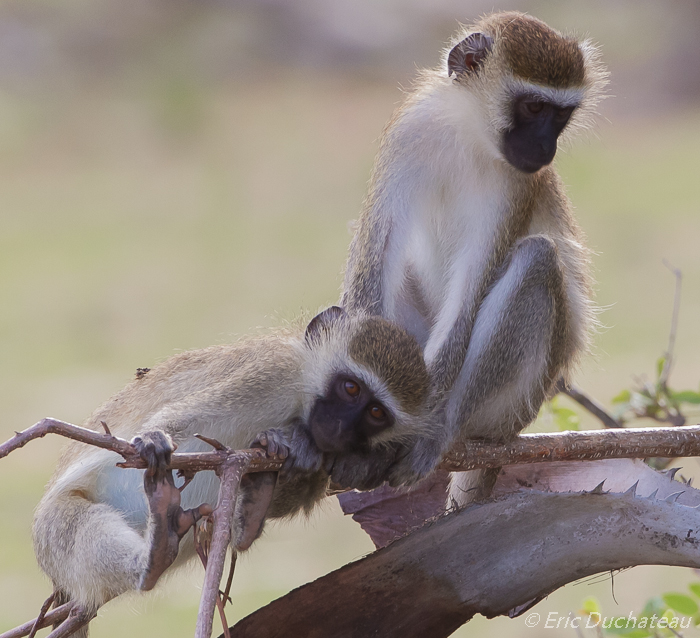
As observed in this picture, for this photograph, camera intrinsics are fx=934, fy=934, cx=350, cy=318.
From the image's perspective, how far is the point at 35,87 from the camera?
12062 millimetres

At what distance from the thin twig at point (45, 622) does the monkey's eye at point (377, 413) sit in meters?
0.78

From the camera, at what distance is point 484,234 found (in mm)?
2689

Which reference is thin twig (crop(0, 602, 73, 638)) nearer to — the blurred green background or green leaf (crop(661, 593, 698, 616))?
green leaf (crop(661, 593, 698, 616))

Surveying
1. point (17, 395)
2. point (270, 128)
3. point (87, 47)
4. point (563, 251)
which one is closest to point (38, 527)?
point (563, 251)

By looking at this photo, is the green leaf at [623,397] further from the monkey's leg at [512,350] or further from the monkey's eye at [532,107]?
the monkey's eye at [532,107]

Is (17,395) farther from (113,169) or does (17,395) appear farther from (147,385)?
(147,385)

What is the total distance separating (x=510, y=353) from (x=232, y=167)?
9768 mm

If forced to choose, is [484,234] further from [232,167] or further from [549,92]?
[232,167]

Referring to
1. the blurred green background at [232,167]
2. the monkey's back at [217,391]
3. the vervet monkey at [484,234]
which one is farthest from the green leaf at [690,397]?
the blurred green background at [232,167]

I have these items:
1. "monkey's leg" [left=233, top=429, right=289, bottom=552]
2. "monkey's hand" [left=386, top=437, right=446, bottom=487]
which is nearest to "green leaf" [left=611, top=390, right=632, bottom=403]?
"monkey's hand" [left=386, top=437, right=446, bottom=487]

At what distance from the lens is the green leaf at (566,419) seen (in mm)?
2729

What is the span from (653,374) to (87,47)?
27.9ft

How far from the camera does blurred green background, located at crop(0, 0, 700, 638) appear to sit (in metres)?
9.16

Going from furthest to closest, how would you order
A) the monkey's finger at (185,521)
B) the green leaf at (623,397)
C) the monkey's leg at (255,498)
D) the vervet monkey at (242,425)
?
the green leaf at (623,397), the vervet monkey at (242,425), the monkey's leg at (255,498), the monkey's finger at (185,521)
